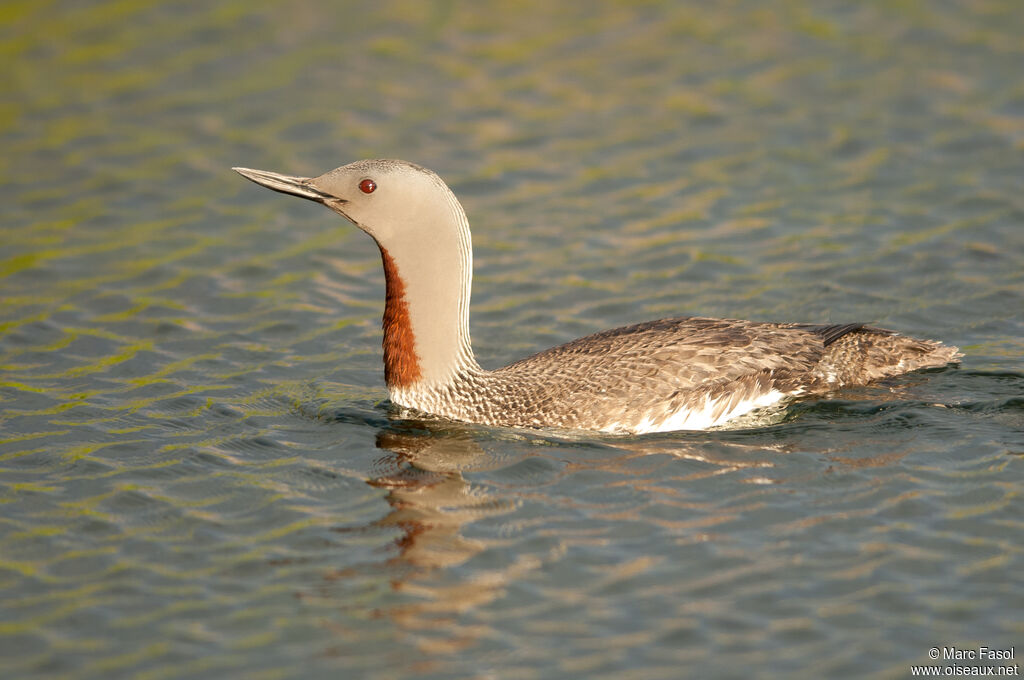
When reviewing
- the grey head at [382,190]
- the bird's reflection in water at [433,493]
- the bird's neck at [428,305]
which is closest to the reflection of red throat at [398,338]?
the bird's neck at [428,305]

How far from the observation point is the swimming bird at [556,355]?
27.2ft

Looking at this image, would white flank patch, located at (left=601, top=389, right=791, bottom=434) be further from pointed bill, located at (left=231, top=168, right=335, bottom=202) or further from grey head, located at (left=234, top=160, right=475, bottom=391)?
pointed bill, located at (left=231, top=168, right=335, bottom=202)

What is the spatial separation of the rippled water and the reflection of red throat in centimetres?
29

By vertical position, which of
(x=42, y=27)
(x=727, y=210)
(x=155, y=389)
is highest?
(x=42, y=27)

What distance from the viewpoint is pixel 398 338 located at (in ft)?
28.1

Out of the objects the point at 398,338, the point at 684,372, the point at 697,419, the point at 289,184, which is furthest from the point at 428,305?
the point at 697,419

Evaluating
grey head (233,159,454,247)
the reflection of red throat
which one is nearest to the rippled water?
the reflection of red throat

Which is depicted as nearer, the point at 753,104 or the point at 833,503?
the point at 833,503

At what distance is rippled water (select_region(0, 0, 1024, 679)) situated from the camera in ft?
20.4

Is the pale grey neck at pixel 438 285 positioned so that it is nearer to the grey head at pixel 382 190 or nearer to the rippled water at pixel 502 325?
the grey head at pixel 382 190

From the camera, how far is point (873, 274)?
421 inches

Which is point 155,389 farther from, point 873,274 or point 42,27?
point 42,27

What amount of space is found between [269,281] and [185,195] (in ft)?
5.89

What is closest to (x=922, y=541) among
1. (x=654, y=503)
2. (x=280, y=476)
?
(x=654, y=503)
